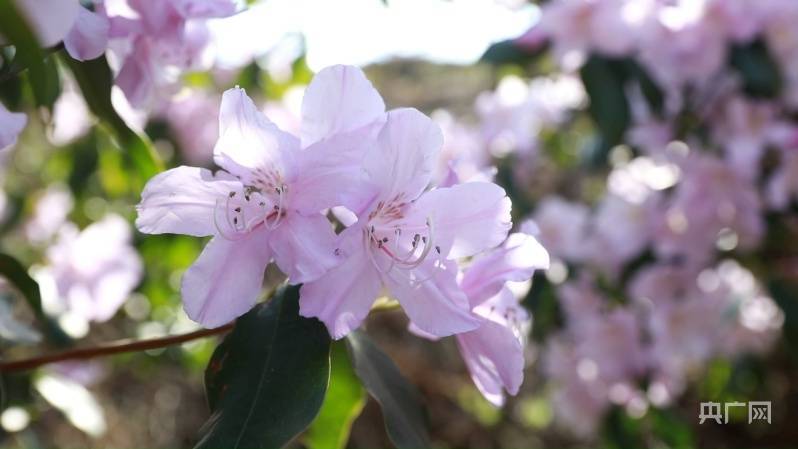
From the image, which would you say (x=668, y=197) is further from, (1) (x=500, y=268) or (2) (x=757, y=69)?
(1) (x=500, y=268)

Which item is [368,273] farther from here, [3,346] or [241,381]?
[3,346]

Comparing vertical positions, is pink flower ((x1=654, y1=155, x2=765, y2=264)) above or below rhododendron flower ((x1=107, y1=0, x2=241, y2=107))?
below

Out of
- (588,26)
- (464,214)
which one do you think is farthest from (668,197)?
(464,214)

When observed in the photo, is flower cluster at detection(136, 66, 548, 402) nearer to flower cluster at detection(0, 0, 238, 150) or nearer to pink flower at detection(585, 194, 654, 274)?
flower cluster at detection(0, 0, 238, 150)

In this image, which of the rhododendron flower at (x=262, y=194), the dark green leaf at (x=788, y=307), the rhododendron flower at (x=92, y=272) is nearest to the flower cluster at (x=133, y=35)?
the rhododendron flower at (x=262, y=194)

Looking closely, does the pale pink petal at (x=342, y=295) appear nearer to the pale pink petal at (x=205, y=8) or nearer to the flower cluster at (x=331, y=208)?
the flower cluster at (x=331, y=208)

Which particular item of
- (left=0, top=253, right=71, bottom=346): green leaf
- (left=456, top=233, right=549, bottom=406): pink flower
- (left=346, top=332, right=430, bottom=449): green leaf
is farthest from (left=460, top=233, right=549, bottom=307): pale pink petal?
(left=0, top=253, right=71, bottom=346): green leaf
